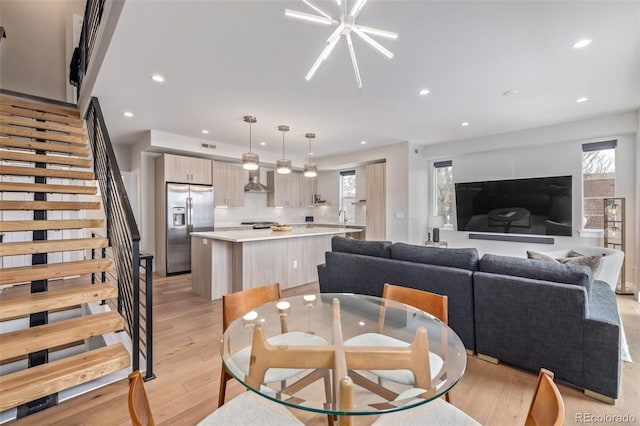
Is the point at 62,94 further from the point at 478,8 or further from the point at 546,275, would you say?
the point at 546,275

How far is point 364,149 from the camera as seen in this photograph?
21.7ft

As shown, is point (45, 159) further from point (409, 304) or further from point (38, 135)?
point (409, 304)

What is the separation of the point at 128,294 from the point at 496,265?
10.1ft

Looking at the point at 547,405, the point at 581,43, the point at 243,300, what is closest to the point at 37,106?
the point at 243,300

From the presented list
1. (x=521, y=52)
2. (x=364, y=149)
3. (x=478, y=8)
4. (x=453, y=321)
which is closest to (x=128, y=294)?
(x=453, y=321)

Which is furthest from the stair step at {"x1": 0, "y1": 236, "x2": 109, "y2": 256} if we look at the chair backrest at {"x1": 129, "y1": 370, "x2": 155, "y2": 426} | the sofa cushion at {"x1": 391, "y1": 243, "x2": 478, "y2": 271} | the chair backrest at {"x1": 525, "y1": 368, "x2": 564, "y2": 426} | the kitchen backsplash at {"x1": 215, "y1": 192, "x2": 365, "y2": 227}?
the kitchen backsplash at {"x1": 215, "y1": 192, "x2": 365, "y2": 227}

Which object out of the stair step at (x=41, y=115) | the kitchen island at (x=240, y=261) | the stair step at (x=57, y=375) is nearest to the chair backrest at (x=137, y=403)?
the stair step at (x=57, y=375)

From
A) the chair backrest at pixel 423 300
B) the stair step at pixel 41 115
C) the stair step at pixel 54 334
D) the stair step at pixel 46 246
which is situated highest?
the stair step at pixel 41 115

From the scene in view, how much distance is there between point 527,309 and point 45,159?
493cm

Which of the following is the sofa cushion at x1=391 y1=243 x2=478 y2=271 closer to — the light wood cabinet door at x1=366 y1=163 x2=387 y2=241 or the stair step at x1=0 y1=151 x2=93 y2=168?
the light wood cabinet door at x1=366 y1=163 x2=387 y2=241

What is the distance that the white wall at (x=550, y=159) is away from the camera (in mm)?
4316

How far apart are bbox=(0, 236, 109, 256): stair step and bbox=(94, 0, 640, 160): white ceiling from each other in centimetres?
176

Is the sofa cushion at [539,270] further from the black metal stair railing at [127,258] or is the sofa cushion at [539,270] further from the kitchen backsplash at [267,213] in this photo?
the kitchen backsplash at [267,213]

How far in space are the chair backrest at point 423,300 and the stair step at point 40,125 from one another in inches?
179
